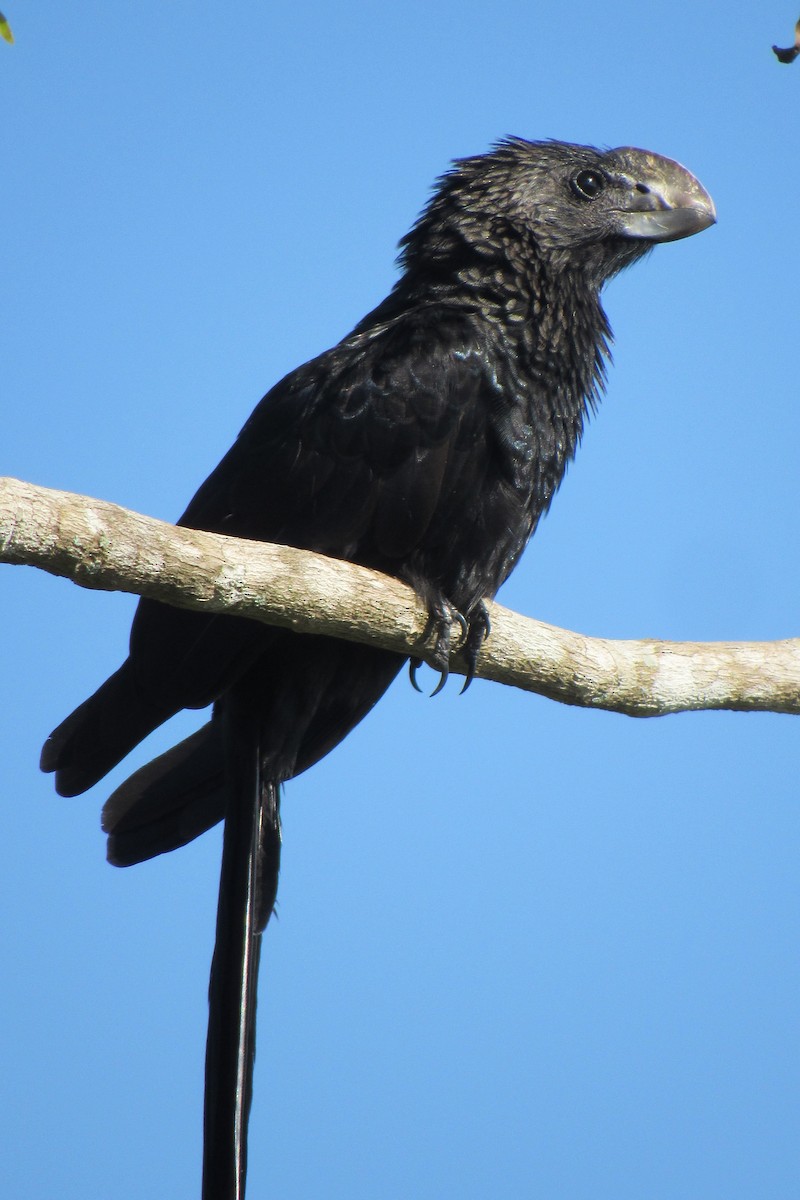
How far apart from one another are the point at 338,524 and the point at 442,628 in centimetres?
41

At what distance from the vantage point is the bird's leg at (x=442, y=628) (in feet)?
11.2

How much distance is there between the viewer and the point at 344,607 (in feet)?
9.95

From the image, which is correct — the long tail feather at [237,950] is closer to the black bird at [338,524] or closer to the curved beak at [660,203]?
the black bird at [338,524]

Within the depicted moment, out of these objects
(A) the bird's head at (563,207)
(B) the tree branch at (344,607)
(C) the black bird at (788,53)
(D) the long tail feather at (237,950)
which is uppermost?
(A) the bird's head at (563,207)

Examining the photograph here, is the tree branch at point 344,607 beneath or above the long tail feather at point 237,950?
above

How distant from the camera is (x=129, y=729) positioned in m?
3.60

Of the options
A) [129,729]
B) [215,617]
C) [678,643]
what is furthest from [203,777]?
[678,643]

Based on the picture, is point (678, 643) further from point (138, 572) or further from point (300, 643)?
point (138, 572)

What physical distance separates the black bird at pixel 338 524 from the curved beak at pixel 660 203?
14.2 inches

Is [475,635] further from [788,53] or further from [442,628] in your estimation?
[788,53]

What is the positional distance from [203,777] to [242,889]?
17.4 inches

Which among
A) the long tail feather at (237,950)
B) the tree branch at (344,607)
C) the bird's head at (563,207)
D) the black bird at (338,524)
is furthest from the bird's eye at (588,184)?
the long tail feather at (237,950)

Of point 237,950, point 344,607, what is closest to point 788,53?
point 344,607

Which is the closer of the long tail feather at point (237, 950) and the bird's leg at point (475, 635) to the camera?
the long tail feather at point (237, 950)
